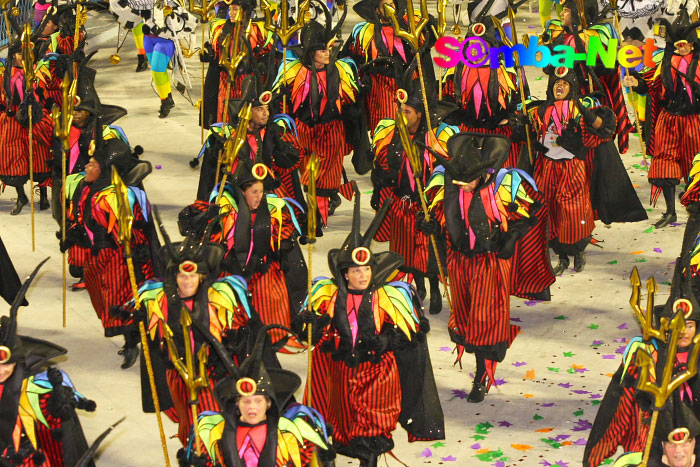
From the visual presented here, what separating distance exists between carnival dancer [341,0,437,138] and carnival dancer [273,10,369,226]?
60 centimetres

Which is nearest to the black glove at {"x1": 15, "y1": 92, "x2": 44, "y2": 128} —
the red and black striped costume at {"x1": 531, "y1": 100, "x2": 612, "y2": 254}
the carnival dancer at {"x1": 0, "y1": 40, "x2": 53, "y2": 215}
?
the carnival dancer at {"x1": 0, "y1": 40, "x2": 53, "y2": 215}

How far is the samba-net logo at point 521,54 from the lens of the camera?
11.6 metres

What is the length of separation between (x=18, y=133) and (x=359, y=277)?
5758 mm

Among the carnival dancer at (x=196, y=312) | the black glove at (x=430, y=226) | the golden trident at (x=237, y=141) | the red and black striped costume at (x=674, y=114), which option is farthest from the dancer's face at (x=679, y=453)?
the red and black striped costume at (x=674, y=114)

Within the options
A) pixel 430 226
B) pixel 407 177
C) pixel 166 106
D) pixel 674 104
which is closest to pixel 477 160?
pixel 430 226

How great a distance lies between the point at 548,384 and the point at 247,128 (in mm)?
2864

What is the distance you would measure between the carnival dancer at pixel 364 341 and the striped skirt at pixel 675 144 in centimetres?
449

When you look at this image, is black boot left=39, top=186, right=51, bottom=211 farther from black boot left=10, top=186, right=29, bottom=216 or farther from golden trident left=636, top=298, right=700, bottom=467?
golden trident left=636, top=298, right=700, bottom=467

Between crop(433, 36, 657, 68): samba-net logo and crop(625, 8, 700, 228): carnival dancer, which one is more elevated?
crop(433, 36, 657, 68): samba-net logo

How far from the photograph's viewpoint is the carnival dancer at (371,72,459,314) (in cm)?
1109

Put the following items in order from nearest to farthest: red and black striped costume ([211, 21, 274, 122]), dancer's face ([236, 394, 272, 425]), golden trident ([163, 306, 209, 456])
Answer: dancer's face ([236, 394, 272, 425]) < golden trident ([163, 306, 209, 456]) < red and black striped costume ([211, 21, 274, 122])

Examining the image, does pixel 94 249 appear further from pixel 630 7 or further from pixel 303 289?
pixel 630 7

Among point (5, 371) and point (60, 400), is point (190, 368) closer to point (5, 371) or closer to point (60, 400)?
point (60, 400)

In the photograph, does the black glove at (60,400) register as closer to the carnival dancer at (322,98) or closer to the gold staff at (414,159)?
the gold staff at (414,159)
